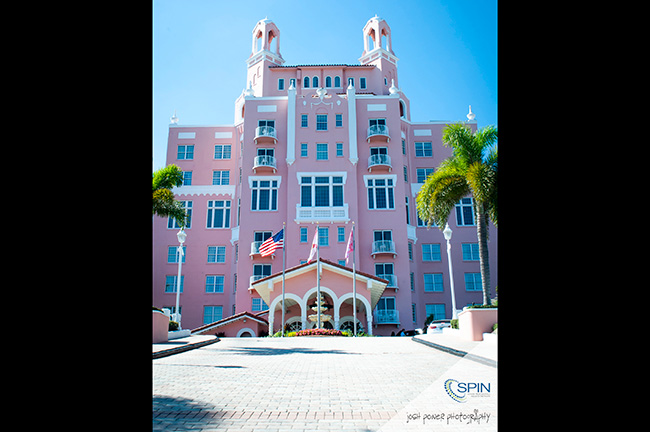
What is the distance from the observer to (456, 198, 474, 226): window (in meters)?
45.5

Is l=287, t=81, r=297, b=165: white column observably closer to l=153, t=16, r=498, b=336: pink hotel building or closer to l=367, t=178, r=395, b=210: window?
l=153, t=16, r=498, b=336: pink hotel building

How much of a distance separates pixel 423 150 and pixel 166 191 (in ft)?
107

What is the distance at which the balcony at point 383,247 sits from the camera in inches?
1553

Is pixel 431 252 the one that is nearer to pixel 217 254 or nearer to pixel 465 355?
pixel 217 254

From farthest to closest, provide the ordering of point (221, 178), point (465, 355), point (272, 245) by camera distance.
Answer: point (221, 178) → point (272, 245) → point (465, 355)

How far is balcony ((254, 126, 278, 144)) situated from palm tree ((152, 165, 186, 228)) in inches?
796

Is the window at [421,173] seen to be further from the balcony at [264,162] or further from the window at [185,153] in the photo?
the window at [185,153]

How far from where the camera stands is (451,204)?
2227 centimetres

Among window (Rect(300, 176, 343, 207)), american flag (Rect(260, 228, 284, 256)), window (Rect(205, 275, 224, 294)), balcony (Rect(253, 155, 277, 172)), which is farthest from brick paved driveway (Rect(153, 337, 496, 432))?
window (Rect(205, 275, 224, 294))

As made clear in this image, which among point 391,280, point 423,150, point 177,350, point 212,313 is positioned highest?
point 423,150

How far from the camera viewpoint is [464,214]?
150 ft

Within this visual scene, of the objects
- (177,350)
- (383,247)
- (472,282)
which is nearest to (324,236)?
(383,247)
